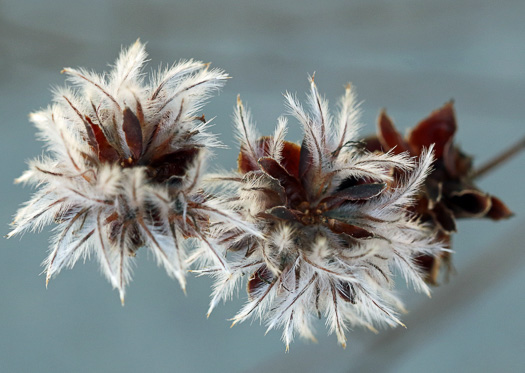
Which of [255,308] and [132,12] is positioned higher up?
[132,12]

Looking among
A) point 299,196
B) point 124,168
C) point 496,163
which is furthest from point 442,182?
point 124,168

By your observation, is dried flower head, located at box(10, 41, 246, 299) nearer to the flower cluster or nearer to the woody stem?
the flower cluster

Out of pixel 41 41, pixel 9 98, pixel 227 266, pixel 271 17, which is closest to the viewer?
pixel 227 266

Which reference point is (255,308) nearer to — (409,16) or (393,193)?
(393,193)

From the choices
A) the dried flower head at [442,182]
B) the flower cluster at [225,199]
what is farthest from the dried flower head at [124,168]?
the dried flower head at [442,182]

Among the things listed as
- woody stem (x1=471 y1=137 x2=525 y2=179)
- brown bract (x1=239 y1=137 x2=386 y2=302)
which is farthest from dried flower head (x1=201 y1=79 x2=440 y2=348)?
woody stem (x1=471 y1=137 x2=525 y2=179)

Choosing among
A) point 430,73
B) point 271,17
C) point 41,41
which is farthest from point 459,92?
point 41,41
